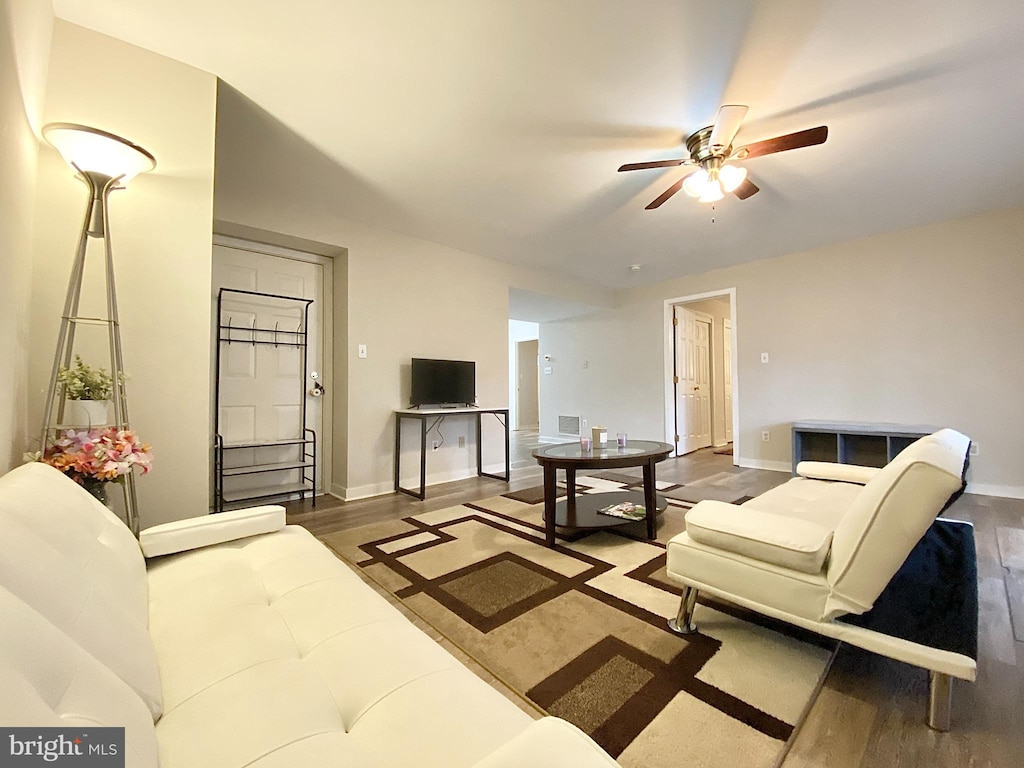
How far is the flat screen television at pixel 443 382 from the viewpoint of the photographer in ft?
12.7

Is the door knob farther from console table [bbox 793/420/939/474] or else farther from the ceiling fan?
console table [bbox 793/420/939/474]

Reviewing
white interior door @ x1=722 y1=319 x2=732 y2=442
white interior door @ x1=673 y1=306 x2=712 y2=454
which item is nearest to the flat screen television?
white interior door @ x1=673 y1=306 x2=712 y2=454

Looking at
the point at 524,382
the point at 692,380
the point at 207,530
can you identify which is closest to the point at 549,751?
the point at 207,530

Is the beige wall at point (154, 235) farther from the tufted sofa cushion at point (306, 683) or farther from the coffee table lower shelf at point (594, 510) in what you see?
the coffee table lower shelf at point (594, 510)

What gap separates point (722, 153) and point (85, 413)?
10.5 ft

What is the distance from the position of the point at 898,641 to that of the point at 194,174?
318 cm

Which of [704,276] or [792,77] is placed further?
[704,276]

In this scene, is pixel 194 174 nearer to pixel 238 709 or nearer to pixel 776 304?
pixel 238 709

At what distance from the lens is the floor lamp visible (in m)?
1.51

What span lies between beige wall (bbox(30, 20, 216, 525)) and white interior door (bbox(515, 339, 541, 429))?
26.1 feet

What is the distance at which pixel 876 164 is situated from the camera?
9.03 feet

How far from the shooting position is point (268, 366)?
3486 mm

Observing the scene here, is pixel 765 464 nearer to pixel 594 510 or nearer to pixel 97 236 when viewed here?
pixel 594 510

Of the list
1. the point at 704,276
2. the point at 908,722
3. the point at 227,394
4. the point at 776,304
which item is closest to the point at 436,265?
the point at 227,394
